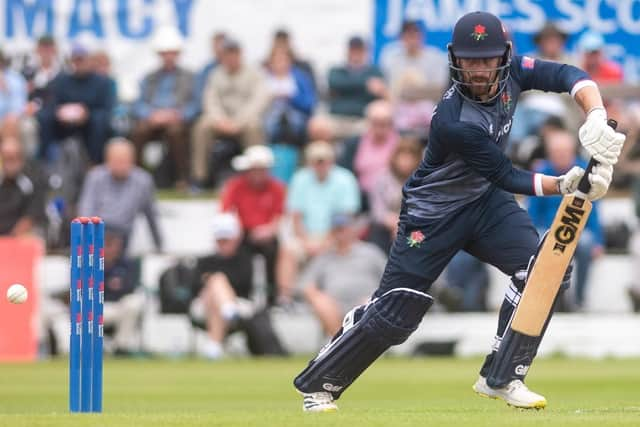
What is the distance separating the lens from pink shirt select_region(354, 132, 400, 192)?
1614 centimetres

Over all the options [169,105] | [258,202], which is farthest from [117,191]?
[169,105]

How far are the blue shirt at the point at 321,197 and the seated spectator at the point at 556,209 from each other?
6.09 feet

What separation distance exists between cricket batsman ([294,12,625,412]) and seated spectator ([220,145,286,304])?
24.9 feet

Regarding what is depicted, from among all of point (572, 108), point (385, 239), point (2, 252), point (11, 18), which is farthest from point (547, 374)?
point (11, 18)

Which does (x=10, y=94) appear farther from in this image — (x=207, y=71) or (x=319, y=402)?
(x=319, y=402)

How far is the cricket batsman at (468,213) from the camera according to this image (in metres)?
7.30

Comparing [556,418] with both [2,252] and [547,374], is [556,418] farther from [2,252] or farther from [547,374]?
[2,252]

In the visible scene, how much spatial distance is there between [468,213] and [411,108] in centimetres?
920

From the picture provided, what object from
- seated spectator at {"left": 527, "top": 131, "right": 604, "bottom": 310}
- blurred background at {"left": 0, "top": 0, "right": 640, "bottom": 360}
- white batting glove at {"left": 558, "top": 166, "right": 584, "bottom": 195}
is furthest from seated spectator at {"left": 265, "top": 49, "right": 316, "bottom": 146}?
white batting glove at {"left": 558, "top": 166, "right": 584, "bottom": 195}

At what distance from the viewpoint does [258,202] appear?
15.7 metres

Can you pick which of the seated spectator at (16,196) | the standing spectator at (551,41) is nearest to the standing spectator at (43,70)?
the seated spectator at (16,196)

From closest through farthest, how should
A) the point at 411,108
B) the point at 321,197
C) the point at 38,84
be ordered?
the point at 321,197 < the point at 411,108 < the point at 38,84

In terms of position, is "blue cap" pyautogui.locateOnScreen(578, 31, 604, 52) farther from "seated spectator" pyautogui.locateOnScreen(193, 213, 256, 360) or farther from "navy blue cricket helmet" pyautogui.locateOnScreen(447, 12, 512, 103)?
"navy blue cricket helmet" pyautogui.locateOnScreen(447, 12, 512, 103)

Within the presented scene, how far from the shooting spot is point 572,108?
16.7 meters
